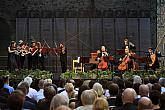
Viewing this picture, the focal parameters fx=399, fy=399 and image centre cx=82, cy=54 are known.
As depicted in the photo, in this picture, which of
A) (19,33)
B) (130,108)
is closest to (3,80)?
(130,108)

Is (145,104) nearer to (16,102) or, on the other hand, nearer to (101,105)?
(101,105)

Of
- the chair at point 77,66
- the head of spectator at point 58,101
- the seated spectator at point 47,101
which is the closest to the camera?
the head of spectator at point 58,101

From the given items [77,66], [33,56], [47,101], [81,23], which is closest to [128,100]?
[47,101]

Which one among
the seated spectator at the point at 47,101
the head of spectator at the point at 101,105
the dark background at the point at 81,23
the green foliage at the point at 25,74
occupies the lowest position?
the green foliage at the point at 25,74

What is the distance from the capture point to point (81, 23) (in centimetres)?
2448

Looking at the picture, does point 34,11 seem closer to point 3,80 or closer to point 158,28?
point 158,28

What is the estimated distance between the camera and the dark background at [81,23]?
951 inches

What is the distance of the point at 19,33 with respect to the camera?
24.0 m

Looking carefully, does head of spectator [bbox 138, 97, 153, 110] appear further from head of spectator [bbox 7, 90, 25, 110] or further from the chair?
the chair

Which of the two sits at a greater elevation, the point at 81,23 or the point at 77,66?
the point at 81,23

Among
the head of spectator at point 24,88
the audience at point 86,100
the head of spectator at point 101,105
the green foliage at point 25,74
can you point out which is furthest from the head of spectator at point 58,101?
the green foliage at point 25,74

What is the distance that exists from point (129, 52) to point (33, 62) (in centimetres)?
492

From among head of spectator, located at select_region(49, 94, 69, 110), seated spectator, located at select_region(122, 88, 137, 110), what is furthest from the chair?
head of spectator, located at select_region(49, 94, 69, 110)

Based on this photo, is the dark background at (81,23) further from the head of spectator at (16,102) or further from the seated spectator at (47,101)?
the head of spectator at (16,102)
